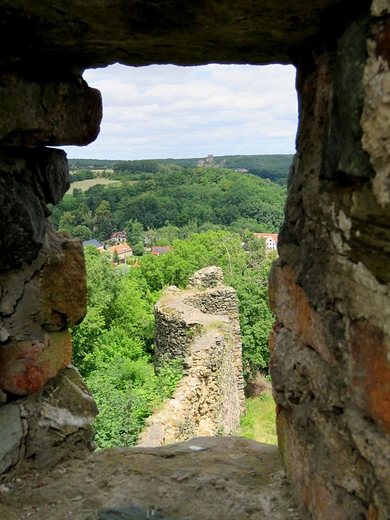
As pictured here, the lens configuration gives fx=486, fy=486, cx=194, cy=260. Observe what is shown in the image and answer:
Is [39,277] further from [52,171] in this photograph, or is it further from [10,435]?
[10,435]

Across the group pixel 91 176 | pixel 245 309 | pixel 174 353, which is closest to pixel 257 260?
pixel 245 309

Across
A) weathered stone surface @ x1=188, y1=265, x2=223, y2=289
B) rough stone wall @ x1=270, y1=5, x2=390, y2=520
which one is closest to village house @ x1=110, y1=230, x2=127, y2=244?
weathered stone surface @ x1=188, y1=265, x2=223, y2=289

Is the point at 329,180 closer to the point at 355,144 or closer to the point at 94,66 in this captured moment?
the point at 355,144

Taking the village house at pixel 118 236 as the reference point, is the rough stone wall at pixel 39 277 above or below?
above

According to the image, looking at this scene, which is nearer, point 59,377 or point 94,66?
point 94,66

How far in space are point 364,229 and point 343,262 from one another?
0.18 m

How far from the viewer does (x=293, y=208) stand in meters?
2.05

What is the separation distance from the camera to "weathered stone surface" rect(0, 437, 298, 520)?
2.13 metres

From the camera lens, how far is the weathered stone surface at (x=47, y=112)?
6.66 feet

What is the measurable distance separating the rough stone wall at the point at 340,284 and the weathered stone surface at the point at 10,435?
50.1 inches

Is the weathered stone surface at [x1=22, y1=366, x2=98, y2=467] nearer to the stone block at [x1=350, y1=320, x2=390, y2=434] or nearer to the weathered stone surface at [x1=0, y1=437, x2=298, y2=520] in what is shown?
the weathered stone surface at [x1=0, y1=437, x2=298, y2=520]

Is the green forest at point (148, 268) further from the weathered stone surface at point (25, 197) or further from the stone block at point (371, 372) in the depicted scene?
the stone block at point (371, 372)

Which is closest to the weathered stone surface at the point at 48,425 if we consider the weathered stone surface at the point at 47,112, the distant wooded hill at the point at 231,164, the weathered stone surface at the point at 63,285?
the weathered stone surface at the point at 63,285

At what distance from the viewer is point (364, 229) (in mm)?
1430
